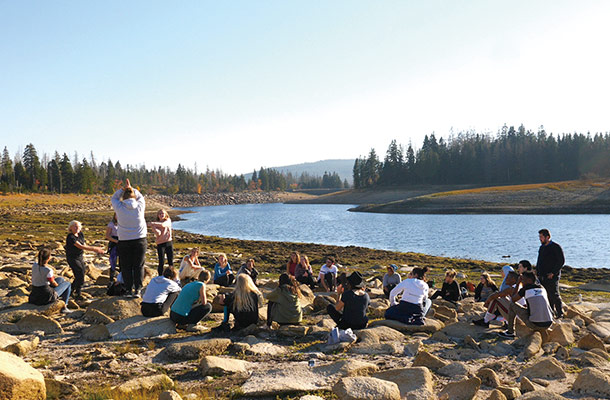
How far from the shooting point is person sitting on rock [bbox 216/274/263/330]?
9.03 m

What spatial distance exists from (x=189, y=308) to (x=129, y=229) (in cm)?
242

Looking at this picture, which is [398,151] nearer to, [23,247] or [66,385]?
[23,247]

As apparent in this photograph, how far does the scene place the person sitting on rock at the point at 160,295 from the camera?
9570 millimetres

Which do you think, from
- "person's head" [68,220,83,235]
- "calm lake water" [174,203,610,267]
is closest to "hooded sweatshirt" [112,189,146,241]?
"person's head" [68,220,83,235]

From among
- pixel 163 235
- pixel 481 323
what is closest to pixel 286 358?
pixel 481 323

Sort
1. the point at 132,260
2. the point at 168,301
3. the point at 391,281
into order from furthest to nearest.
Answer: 1. the point at 391,281
2. the point at 132,260
3. the point at 168,301

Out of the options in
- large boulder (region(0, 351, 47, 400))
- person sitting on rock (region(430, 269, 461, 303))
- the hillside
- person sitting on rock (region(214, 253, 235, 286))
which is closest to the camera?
large boulder (region(0, 351, 47, 400))

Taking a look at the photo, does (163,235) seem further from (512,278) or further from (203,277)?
(512,278)

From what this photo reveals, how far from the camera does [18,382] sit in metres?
5.24

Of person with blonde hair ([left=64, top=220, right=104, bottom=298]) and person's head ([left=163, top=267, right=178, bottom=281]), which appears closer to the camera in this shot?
person's head ([left=163, top=267, right=178, bottom=281])

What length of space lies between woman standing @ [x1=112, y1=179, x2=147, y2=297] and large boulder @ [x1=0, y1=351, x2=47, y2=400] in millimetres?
4350

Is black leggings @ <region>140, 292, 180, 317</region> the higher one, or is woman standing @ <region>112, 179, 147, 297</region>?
woman standing @ <region>112, 179, 147, 297</region>

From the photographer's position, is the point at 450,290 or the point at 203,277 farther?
the point at 203,277

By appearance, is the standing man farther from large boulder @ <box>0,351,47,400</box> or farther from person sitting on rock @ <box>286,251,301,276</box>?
large boulder @ <box>0,351,47,400</box>
